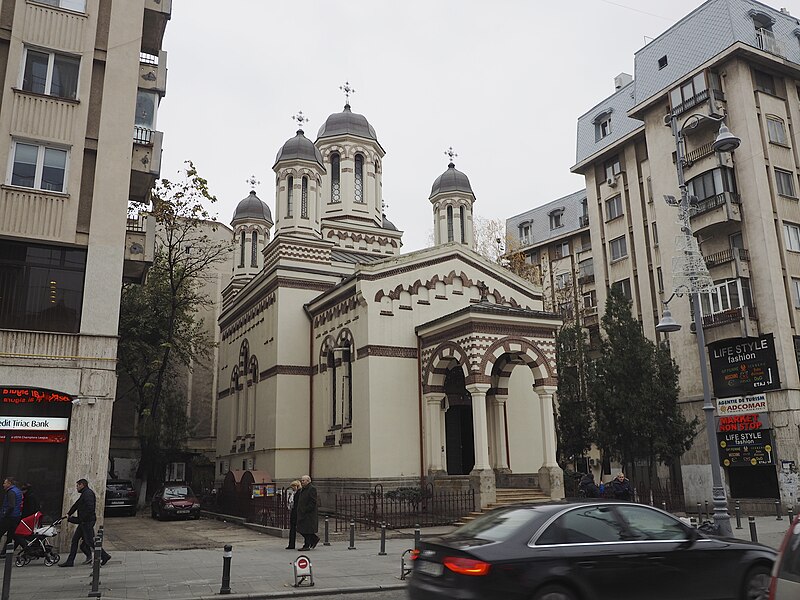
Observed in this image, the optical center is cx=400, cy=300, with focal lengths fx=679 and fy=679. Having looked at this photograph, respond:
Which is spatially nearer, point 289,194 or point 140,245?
point 140,245

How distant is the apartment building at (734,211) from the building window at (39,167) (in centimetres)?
2405

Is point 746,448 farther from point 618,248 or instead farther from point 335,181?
point 335,181

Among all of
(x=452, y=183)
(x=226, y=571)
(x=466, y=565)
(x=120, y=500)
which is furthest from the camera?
(x=452, y=183)

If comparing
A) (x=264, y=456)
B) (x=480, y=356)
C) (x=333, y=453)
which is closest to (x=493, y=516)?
(x=480, y=356)

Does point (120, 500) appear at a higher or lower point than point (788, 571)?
Answer: lower

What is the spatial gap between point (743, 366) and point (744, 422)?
7.47ft

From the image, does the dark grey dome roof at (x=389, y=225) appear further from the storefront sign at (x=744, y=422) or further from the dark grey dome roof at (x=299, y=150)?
the storefront sign at (x=744, y=422)

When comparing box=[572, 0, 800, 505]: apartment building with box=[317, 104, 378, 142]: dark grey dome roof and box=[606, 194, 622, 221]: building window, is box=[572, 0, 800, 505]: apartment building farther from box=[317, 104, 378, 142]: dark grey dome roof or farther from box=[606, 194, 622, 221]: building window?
box=[317, 104, 378, 142]: dark grey dome roof

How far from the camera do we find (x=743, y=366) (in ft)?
A: 90.5

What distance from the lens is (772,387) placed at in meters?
26.2

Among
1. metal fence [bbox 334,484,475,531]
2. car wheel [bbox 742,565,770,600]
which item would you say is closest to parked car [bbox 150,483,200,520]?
metal fence [bbox 334,484,475,531]

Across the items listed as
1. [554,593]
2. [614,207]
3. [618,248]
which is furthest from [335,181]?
[554,593]

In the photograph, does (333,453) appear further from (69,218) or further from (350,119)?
(350,119)

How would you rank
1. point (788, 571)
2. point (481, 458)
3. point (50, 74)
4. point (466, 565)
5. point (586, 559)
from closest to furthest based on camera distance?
point (788, 571)
point (466, 565)
point (586, 559)
point (50, 74)
point (481, 458)
